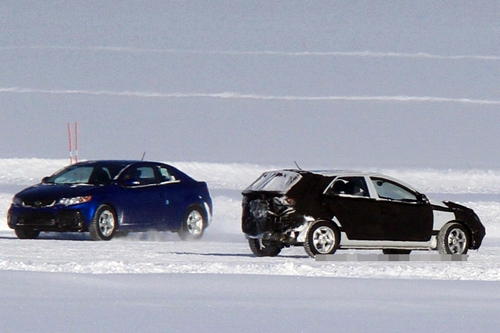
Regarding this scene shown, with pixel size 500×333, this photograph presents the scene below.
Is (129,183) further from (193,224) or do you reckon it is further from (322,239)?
(322,239)

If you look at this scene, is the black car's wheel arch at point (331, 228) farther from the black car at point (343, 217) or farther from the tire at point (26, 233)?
the tire at point (26, 233)

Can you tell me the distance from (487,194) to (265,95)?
3353 cm

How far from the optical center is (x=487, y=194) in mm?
34562

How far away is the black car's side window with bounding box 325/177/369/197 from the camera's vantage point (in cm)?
1722

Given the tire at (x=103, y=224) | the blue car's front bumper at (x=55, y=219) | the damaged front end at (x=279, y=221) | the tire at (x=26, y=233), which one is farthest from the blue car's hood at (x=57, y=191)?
the damaged front end at (x=279, y=221)

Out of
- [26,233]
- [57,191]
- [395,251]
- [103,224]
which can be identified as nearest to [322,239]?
[395,251]

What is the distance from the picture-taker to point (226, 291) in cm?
1188

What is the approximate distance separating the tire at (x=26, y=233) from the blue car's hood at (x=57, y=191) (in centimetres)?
58

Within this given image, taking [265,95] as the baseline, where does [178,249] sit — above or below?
below

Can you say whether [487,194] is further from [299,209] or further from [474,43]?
[474,43]

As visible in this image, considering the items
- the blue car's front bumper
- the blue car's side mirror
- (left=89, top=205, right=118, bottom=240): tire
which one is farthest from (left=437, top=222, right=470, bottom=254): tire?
the blue car's front bumper

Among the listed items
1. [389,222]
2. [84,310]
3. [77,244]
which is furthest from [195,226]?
[84,310]

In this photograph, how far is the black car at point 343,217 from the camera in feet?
55.1

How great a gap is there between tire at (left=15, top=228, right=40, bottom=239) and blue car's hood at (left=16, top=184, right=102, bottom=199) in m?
0.58
